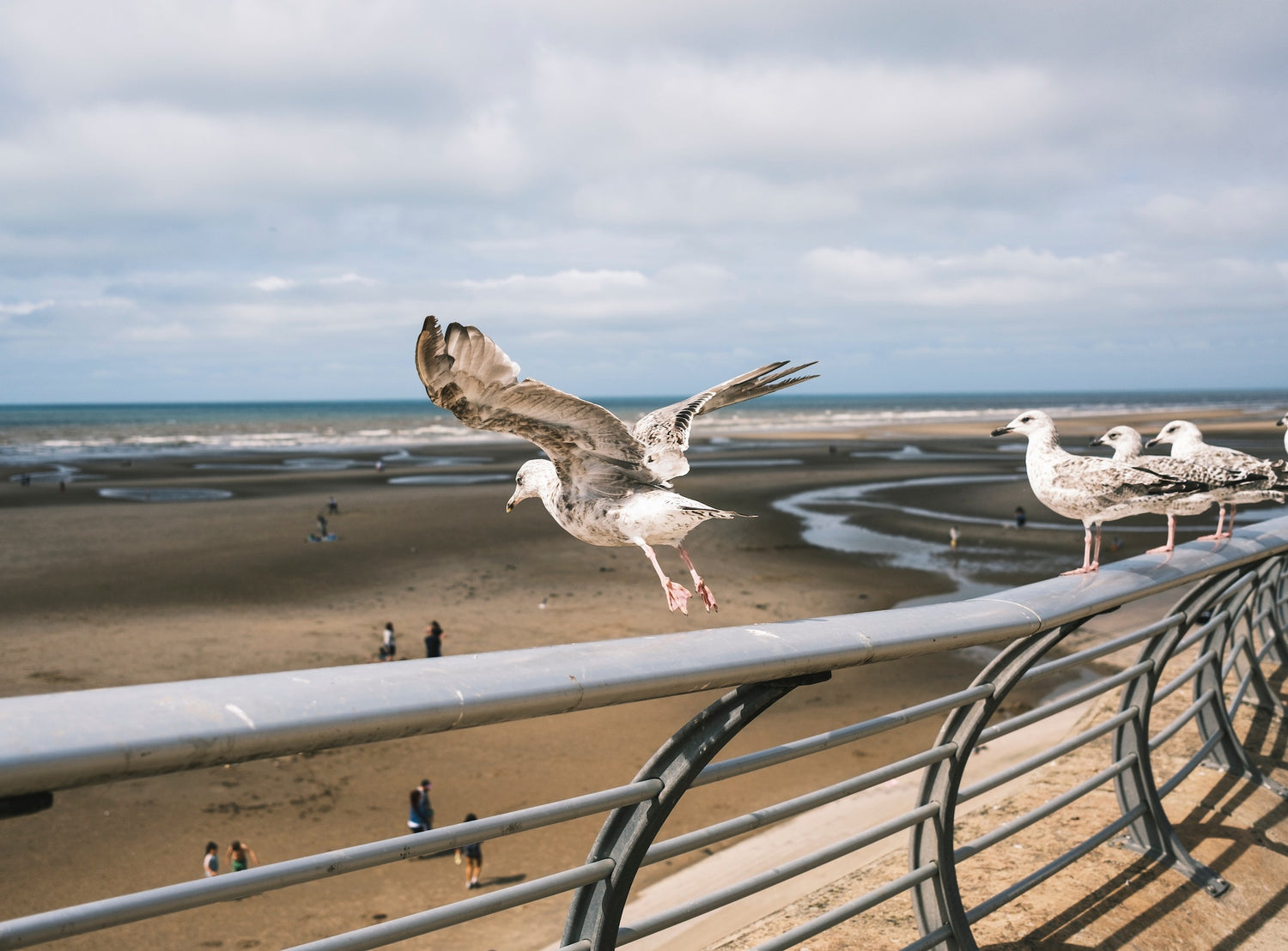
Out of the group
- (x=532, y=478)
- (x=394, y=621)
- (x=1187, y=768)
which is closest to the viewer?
(x=1187, y=768)

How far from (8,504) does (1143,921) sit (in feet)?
113

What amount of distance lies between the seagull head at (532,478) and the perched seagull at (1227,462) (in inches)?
123

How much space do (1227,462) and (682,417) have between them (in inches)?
134

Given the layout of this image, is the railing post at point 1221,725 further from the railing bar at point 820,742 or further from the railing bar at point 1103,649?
the railing bar at point 820,742

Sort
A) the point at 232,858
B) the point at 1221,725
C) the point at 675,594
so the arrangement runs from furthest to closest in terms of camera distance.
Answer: the point at 232,858 < the point at 1221,725 < the point at 675,594

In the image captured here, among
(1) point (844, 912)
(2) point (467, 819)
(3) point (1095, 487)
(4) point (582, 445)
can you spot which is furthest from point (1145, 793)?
(2) point (467, 819)

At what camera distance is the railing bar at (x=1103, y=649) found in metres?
2.40

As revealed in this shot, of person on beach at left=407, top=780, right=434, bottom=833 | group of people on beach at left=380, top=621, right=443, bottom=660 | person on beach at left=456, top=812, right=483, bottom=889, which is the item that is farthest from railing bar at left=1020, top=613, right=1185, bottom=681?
group of people on beach at left=380, top=621, right=443, bottom=660

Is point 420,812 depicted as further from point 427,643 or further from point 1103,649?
point 1103,649

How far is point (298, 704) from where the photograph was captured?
114 cm

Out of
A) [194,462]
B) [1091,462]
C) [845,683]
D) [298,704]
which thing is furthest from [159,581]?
[194,462]

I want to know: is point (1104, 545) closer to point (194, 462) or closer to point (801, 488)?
point (801, 488)

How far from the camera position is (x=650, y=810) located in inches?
61.1

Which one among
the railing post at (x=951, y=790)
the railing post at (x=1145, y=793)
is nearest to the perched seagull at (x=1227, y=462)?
the railing post at (x=1145, y=793)
